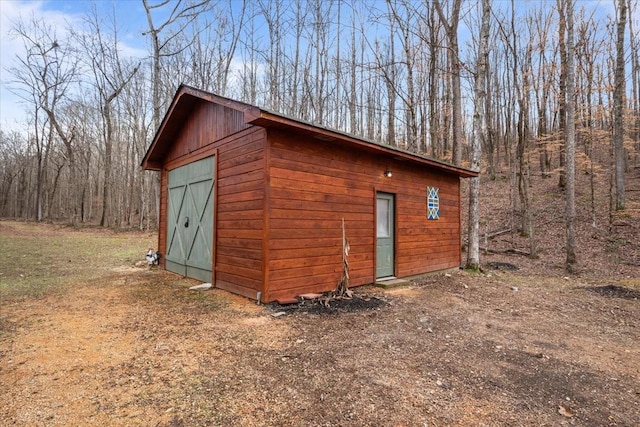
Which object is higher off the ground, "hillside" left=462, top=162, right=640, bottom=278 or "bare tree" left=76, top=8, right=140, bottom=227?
"bare tree" left=76, top=8, right=140, bottom=227

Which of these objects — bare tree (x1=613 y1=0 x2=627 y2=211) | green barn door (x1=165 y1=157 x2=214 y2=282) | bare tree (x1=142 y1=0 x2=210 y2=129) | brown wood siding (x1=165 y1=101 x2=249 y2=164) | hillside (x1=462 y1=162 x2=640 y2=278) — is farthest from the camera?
bare tree (x1=142 y1=0 x2=210 y2=129)

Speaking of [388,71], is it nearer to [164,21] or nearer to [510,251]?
[510,251]

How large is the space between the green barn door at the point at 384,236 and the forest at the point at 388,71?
269 centimetres

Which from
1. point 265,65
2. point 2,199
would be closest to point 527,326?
point 265,65

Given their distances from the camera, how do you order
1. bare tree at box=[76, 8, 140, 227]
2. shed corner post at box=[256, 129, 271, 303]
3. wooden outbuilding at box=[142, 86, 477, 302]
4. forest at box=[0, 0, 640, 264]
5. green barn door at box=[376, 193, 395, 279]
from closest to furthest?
shed corner post at box=[256, 129, 271, 303] < wooden outbuilding at box=[142, 86, 477, 302] < green barn door at box=[376, 193, 395, 279] < forest at box=[0, 0, 640, 264] < bare tree at box=[76, 8, 140, 227]

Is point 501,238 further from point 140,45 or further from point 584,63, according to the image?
point 140,45

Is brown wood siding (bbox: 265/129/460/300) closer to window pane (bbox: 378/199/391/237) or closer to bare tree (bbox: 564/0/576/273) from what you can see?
window pane (bbox: 378/199/391/237)

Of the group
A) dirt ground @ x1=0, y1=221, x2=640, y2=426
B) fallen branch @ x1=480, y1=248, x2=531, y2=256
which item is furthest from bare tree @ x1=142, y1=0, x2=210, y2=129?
fallen branch @ x1=480, y1=248, x2=531, y2=256

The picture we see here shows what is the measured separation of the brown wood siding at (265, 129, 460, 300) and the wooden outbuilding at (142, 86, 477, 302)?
18 mm

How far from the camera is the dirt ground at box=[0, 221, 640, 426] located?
7.54 ft

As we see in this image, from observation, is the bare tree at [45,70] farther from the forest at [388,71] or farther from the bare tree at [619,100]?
the bare tree at [619,100]

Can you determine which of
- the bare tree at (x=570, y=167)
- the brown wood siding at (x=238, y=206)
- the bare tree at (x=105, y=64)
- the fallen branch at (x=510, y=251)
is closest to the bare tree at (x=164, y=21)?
the bare tree at (x=105, y=64)

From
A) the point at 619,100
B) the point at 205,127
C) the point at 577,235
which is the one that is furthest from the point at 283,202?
the point at 619,100

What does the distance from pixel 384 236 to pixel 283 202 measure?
282cm
